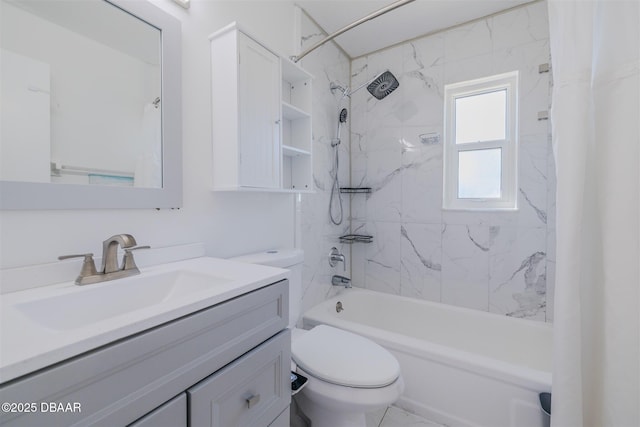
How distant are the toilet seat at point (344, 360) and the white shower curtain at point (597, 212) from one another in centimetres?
54

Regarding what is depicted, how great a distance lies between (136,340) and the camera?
53 cm

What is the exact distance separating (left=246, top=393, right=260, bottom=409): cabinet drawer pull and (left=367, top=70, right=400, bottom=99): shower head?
84.1 inches

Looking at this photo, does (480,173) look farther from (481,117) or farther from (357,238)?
(357,238)

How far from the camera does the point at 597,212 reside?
831mm

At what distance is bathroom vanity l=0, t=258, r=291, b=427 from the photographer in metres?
0.44

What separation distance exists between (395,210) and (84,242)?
79.9 inches

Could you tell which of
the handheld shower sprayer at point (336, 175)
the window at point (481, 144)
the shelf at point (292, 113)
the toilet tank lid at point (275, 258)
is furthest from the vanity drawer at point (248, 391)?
the window at point (481, 144)

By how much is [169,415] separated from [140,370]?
136 millimetres

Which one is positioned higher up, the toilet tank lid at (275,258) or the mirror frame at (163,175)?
the mirror frame at (163,175)

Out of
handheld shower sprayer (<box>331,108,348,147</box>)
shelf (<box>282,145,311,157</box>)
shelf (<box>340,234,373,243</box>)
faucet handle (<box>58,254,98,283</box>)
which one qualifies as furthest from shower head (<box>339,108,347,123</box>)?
faucet handle (<box>58,254,98,283</box>)

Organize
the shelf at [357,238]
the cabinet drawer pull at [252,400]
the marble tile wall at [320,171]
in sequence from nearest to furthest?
the cabinet drawer pull at [252,400] < the marble tile wall at [320,171] < the shelf at [357,238]

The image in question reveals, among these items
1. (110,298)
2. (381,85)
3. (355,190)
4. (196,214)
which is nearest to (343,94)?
(381,85)

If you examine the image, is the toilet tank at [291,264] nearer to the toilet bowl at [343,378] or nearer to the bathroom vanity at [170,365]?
the toilet bowl at [343,378]

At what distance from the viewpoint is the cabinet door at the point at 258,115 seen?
126 centimetres
